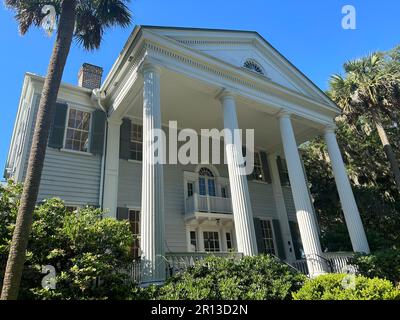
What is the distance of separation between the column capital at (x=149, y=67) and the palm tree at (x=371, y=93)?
506 inches

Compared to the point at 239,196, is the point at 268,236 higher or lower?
lower

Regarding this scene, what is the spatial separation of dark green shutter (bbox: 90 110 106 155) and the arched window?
18.0 ft

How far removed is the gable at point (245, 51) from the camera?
1214 centimetres

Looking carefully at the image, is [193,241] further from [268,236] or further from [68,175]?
[68,175]

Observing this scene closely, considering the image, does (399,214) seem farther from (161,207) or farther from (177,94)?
(161,207)

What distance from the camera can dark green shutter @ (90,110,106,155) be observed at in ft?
41.6

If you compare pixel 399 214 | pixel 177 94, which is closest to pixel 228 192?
pixel 177 94

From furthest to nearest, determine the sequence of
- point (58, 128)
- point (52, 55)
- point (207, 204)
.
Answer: point (207, 204) < point (58, 128) < point (52, 55)

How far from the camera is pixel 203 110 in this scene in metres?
14.3

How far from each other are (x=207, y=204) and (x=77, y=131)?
6723mm

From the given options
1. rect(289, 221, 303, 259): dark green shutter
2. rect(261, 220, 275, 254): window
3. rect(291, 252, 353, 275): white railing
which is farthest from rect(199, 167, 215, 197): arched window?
rect(291, 252, 353, 275): white railing

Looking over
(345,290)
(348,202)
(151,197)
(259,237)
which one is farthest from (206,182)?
(345,290)

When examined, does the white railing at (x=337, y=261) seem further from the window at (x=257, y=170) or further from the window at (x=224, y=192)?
the window at (x=257, y=170)

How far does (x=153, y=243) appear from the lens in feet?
26.0
